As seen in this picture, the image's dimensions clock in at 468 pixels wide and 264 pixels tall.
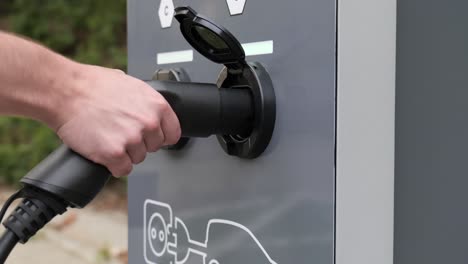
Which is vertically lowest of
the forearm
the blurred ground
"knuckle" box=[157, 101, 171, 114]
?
the blurred ground

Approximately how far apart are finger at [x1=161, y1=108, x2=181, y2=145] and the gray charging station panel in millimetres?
157

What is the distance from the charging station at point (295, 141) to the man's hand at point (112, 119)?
0.09 meters

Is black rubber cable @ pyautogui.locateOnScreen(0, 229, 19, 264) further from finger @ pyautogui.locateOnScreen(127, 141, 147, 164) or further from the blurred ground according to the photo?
the blurred ground

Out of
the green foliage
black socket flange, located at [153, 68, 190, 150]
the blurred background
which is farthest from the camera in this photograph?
the green foliage

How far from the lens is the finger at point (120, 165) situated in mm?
800

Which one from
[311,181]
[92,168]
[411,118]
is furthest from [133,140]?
[411,118]

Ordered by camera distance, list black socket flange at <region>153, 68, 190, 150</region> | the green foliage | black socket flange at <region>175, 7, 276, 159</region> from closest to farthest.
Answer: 1. black socket flange at <region>175, 7, 276, 159</region>
2. black socket flange at <region>153, 68, 190, 150</region>
3. the green foliage

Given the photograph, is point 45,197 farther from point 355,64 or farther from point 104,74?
point 355,64

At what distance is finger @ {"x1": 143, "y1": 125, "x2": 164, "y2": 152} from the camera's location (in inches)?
31.5

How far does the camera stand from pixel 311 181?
2.86 feet

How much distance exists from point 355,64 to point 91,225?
437 centimetres

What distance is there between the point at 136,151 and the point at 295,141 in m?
0.22

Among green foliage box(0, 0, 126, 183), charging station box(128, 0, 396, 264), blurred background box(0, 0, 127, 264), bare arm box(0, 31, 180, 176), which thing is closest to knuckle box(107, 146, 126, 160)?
bare arm box(0, 31, 180, 176)

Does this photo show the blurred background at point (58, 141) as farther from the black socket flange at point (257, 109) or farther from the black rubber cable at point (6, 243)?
the black rubber cable at point (6, 243)
